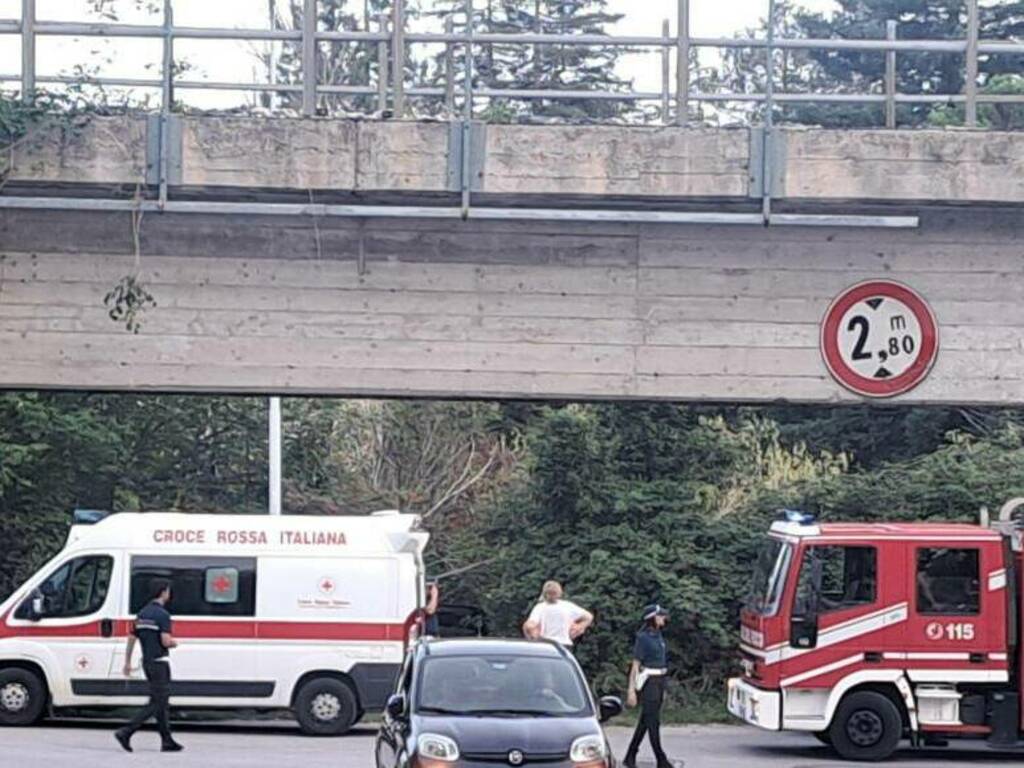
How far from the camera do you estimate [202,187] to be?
53.5ft

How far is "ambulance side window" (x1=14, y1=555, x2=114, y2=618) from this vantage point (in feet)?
69.2

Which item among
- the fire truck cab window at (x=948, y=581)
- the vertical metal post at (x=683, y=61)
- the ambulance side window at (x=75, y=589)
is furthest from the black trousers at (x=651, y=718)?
the ambulance side window at (x=75, y=589)

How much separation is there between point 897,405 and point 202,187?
643 cm

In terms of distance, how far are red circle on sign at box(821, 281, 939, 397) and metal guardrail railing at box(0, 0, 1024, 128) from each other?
150cm

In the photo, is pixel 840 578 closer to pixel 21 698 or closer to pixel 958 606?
pixel 958 606

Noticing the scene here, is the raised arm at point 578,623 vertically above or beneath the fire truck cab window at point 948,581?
beneath

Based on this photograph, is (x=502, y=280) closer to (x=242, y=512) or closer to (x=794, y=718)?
(x=794, y=718)

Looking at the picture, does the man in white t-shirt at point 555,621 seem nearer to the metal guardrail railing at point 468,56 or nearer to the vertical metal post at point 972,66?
the metal guardrail railing at point 468,56

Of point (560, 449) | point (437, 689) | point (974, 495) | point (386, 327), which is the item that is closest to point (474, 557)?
point (560, 449)

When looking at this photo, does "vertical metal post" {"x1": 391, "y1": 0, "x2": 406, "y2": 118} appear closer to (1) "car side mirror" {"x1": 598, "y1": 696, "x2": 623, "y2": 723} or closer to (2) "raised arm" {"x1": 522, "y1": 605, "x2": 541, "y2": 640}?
(1) "car side mirror" {"x1": 598, "y1": 696, "x2": 623, "y2": 723}

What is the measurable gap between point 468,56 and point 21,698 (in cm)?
924

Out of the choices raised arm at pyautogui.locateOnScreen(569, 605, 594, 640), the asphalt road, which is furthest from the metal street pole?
raised arm at pyautogui.locateOnScreen(569, 605, 594, 640)

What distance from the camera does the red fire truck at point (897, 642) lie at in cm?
1862

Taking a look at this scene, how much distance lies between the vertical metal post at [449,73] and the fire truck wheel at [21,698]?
827cm
